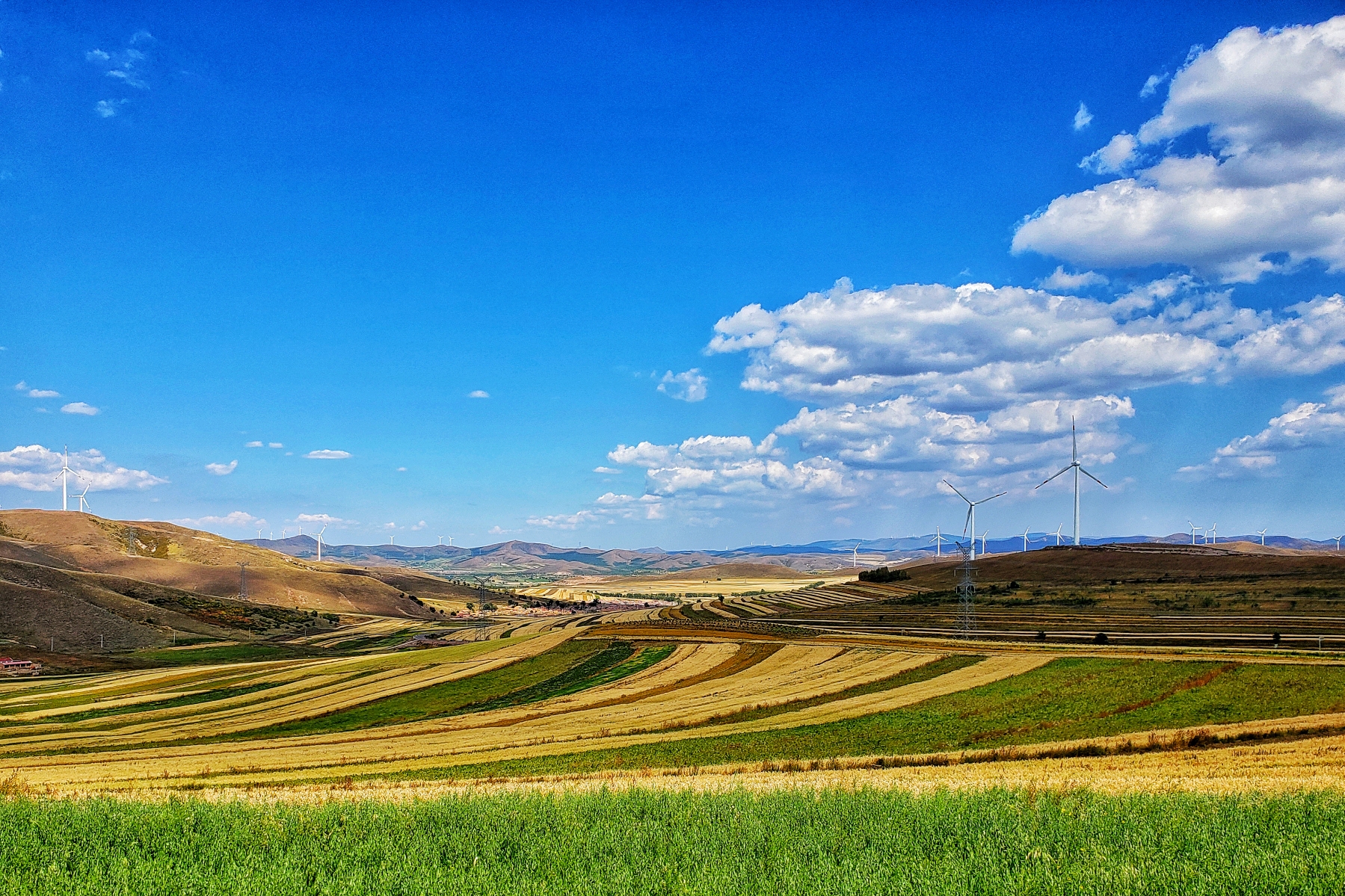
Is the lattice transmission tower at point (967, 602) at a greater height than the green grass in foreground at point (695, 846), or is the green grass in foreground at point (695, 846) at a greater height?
the green grass in foreground at point (695, 846)

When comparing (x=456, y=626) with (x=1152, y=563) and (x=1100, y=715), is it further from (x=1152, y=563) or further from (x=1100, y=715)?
(x=1100, y=715)

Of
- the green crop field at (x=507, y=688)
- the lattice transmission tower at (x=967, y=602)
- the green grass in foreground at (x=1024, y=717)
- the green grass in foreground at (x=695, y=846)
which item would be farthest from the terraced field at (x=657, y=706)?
the green grass in foreground at (x=695, y=846)

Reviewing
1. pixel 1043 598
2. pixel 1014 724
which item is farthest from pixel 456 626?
pixel 1014 724

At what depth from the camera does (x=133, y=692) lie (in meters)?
87.2

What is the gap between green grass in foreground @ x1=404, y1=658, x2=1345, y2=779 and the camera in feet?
116

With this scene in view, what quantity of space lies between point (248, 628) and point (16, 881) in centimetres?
18491

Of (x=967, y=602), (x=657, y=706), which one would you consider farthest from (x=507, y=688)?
(x=967, y=602)

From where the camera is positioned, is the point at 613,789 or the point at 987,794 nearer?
the point at 987,794

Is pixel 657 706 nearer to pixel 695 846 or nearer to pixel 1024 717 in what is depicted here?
pixel 1024 717

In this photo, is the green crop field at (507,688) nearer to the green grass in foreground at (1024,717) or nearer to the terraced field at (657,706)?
the terraced field at (657,706)

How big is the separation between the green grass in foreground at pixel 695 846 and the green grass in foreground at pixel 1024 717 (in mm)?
17761

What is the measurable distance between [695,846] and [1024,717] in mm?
35930

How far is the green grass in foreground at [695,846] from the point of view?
10516 millimetres

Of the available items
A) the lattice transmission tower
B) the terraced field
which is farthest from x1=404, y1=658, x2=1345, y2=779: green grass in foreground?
the lattice transmission tower
